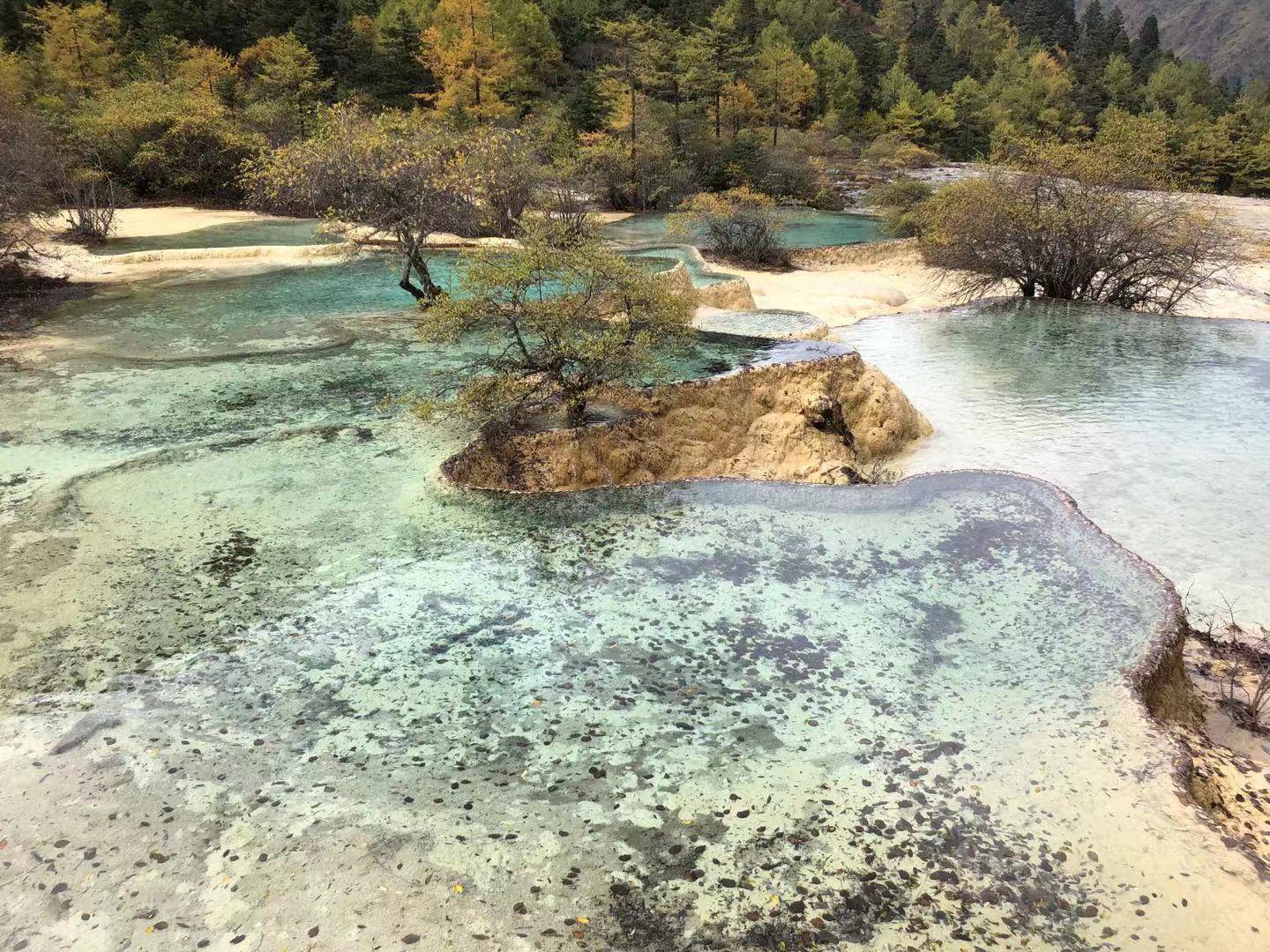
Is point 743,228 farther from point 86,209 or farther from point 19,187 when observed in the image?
point 86,209

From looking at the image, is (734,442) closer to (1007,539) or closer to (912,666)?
(1007,539)

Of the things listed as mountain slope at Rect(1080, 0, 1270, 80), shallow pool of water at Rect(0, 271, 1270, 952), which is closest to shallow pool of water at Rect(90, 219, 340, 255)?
shallow pool of water at Rect(0, 271, 1270, 952)

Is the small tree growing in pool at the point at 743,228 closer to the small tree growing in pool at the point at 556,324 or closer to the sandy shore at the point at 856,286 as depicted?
the sandy shore at the point at 856,286

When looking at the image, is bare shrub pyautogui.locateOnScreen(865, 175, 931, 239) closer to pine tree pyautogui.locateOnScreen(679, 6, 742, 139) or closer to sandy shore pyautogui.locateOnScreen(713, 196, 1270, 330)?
sandy shore pyautogui.locateOnScreen(713, 196, 1270, 330)

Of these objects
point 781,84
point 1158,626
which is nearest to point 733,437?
point 1158,626

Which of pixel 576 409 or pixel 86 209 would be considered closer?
pixel 576 409

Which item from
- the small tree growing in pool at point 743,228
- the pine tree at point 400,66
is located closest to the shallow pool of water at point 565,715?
the small tree growing in pool at point 743,228
